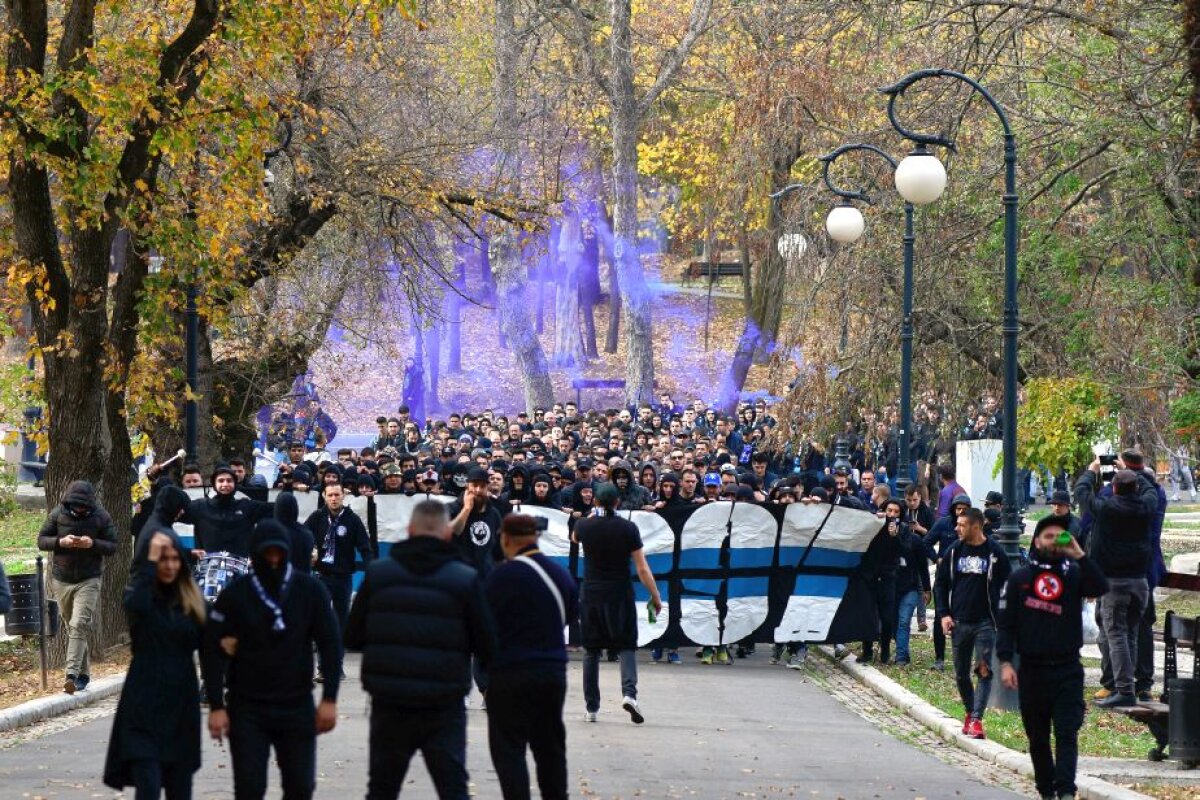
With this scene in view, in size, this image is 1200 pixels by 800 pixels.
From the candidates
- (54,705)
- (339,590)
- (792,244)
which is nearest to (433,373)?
(792,244)

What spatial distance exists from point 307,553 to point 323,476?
3.69 meters

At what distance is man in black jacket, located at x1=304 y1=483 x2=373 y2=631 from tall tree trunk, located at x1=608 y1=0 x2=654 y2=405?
28199mm

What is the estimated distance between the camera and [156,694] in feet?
28.2

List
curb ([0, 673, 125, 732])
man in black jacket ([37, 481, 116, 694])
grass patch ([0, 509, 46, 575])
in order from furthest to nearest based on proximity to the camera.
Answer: grass patch ([0, 509, 46, 575]) → man in black jacket ([37, 481, 116, 694]) → curb ([0, 673, 125, 732])

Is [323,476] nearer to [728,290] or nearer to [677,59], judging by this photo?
[677,59]

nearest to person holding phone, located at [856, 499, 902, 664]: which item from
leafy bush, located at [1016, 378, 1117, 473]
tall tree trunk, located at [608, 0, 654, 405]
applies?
leafy bush, located at [1016, 378, 1117, 473]

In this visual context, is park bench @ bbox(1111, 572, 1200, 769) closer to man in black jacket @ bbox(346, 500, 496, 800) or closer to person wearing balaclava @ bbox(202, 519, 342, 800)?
man in black jacket @ bbox(346, 500, 496, 800)

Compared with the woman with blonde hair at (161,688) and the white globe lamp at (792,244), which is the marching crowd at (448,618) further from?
the white globe lamp at (792,244)

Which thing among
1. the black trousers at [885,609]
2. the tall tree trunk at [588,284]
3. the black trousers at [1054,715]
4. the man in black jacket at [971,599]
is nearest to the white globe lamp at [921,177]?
the black trousers at [885,609]

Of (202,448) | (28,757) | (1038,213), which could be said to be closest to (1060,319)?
(1038,213)

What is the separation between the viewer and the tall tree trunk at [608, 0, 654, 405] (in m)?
43.3

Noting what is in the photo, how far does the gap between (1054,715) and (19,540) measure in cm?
2708

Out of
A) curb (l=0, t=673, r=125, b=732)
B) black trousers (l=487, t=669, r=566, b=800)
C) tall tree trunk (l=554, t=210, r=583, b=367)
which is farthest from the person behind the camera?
tall tree trunk (l=554, t=210, r=583, b=367)

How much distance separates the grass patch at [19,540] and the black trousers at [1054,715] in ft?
62.3
